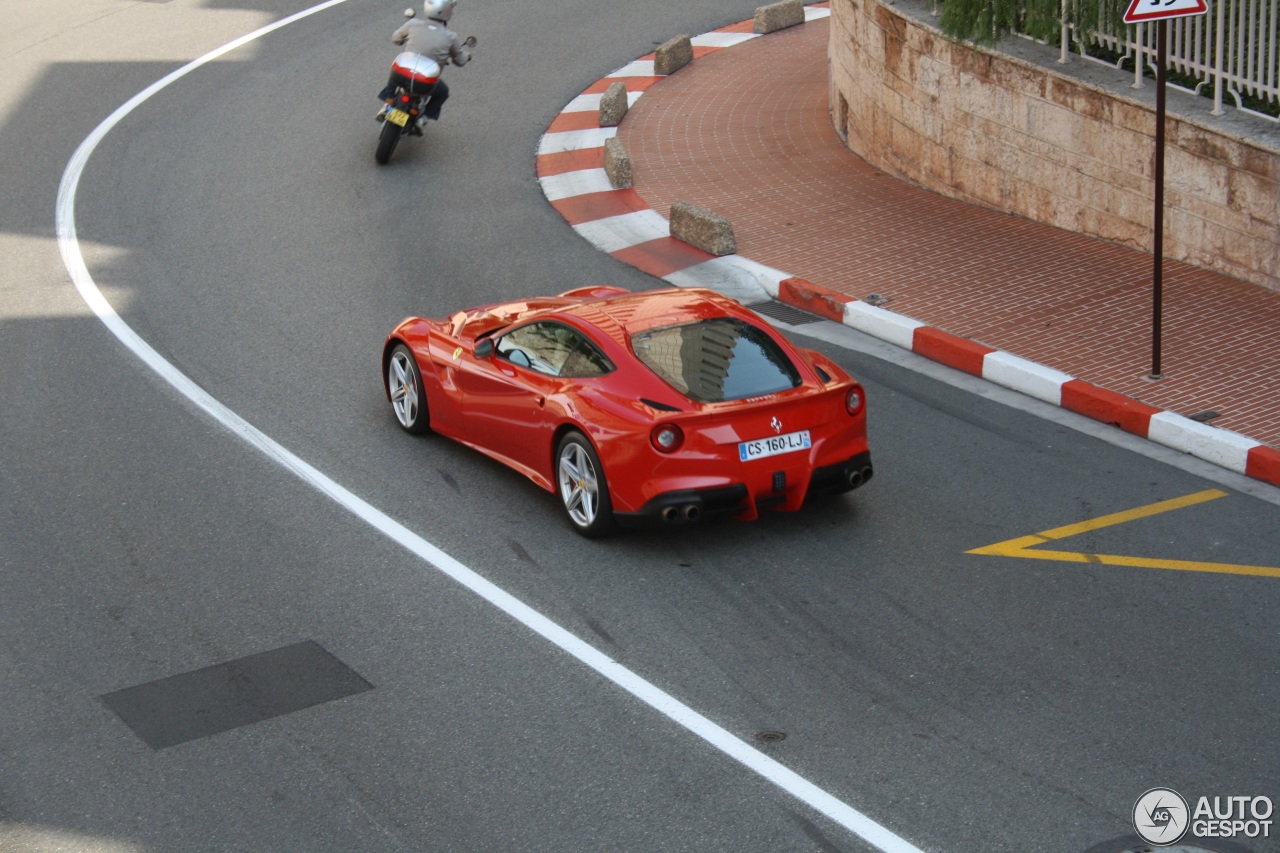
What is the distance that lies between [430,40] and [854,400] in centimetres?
1028

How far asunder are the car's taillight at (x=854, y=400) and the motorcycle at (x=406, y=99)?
9408 mm

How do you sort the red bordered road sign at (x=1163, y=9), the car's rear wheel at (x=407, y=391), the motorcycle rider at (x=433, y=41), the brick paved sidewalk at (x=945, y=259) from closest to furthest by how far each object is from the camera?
the red bordered road sign at (x=1163, y=9) → the car's rear wheel at (x=407, y=391) → the brick paved sidewalk at (x=945, y=259) → the motorcycle rider at (x=433, y=41)

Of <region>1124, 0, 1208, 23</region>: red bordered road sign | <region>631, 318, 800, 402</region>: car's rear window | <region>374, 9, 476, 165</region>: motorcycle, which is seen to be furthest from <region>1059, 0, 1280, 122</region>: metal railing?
<region>374, 9, 476, 165</region>: motorcycle

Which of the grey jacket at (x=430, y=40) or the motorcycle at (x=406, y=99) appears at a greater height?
the grey jacket at (x=430, y=40)

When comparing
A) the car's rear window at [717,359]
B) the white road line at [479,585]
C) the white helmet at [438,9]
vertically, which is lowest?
the white road line at [479,585]

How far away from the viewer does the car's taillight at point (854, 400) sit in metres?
8.73

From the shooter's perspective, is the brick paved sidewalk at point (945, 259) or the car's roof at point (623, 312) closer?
the car's roof at point (623, 312)

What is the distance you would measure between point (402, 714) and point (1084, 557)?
382 cm

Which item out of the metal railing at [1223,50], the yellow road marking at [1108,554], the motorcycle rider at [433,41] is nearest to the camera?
the yellow road marking at [1108,554]

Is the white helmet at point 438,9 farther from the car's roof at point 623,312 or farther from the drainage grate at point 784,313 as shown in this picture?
the car's roof at point 623,312

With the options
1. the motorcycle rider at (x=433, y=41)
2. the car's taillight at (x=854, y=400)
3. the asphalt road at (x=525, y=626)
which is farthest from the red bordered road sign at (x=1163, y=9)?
the motorcycle rider at (x=433, y=41)

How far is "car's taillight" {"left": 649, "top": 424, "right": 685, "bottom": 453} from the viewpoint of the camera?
8.24 m

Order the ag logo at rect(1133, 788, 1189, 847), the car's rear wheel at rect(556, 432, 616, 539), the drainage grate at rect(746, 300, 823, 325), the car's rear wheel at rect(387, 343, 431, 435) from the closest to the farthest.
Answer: the ag logo at rect(1133, 788, 1189, 847) → the car's rear wheel at rect(556, 432, 616, 539) → the car's rear wheel at rect(387, 343, 431, 435) → the drainage grate at rect(746, 300, 823, 325)

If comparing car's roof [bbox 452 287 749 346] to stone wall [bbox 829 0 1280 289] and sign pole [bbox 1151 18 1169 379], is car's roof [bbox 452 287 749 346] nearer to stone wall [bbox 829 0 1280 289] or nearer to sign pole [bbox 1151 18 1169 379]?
sign pole [bbox 1151 18 1169 379]
